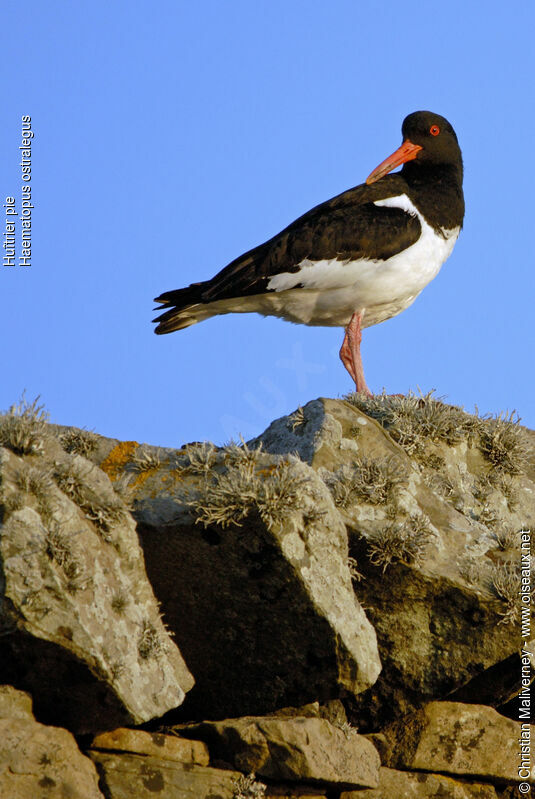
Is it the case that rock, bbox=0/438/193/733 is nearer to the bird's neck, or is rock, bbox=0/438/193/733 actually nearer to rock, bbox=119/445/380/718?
rock, bbox=119/445/380/718

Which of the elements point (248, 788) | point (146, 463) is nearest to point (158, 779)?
point (248, 788)

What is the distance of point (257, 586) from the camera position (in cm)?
561

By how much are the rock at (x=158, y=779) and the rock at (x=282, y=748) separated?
0.48 feet

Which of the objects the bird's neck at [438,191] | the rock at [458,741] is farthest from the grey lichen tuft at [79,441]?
the bird's neck at [438,191]

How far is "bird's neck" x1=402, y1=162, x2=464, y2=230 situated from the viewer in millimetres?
10992

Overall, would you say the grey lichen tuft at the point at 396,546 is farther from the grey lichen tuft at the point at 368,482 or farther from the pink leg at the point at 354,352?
the pink leg at the point at 354,352

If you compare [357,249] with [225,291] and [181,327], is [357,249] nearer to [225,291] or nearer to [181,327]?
[225,291]

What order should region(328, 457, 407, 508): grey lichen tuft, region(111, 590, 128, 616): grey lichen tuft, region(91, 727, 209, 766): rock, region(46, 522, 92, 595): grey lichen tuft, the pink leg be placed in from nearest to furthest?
1. region(46, 522, 92, 595): grey lichen tuft
2. region(111, 590, 128, 616): grey lichen tuft
3. region(91, 727, 209, 766): rock
4. region(328, 457, 407, 508): grey lichen tuft
5. the pink leg

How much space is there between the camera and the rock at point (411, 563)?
638 cm

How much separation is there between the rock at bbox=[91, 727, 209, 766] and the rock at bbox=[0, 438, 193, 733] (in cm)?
25

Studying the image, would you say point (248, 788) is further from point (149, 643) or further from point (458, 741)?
point (458, 741)

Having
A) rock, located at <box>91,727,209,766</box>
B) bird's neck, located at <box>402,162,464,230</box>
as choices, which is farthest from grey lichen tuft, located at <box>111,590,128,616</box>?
bird's neck, located at <box>402,162,464,230</box>

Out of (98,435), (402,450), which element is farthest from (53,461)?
(402,450)

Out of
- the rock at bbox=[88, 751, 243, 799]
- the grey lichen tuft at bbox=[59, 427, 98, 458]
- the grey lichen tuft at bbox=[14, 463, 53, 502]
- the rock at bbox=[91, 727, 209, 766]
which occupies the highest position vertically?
the grey lichen tuft at bbox=[59, 427, 98, 458]
